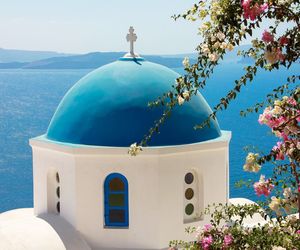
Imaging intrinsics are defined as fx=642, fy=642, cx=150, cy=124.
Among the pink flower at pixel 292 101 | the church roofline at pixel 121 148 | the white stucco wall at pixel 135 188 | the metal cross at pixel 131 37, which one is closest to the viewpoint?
the pink flower at pixel 292 101

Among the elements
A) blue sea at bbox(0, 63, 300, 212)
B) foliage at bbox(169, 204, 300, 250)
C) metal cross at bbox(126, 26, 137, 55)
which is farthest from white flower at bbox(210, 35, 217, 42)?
metal cross at bbox(126, 26, 137, 55)

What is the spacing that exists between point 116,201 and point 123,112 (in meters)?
1.39

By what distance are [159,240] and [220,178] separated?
4.95ft

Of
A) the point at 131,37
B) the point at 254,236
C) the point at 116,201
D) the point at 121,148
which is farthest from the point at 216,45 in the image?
the point at 131,37

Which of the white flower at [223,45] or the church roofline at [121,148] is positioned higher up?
the white flower at [223,45]

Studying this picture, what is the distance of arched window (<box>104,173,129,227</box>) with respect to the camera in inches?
388

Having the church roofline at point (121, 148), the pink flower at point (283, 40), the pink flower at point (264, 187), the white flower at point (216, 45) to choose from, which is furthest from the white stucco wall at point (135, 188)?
the pink flower at point (283, 40)

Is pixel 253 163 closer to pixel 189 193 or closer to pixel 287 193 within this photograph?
pixel 287 193

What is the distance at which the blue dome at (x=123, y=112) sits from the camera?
984 centimetres

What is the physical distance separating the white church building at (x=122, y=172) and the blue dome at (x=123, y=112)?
0.05 feet

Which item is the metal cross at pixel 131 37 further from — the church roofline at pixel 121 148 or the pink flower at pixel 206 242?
the pink flower at pixel 206 242

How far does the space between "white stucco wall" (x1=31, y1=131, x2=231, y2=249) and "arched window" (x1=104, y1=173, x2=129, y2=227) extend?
0.08m

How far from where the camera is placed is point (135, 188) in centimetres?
980

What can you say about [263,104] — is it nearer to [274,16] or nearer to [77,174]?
[274,16]
